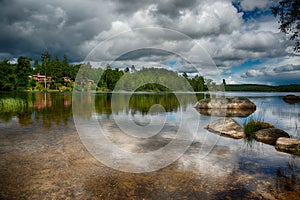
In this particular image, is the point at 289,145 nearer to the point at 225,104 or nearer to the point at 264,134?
the point at 264,134

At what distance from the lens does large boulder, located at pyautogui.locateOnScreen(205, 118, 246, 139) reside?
9008 mm

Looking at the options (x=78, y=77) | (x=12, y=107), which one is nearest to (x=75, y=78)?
(x=78, y=77)

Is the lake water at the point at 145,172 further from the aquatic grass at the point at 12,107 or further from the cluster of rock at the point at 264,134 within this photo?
the aquatic grass at the point at 12,107

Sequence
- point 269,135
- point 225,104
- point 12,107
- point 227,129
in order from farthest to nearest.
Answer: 1. point 225,104
2. point 12,107
3. point 227,129
4. point 269,135

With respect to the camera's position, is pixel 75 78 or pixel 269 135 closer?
pixel 269 135

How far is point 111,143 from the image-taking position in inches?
288

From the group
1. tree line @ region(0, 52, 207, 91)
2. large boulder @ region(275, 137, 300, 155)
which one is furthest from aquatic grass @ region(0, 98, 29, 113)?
tree line @ region(0, 52, 207, 91)

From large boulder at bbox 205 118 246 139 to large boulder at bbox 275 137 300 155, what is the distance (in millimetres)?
1785

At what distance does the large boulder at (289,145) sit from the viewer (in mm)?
6659

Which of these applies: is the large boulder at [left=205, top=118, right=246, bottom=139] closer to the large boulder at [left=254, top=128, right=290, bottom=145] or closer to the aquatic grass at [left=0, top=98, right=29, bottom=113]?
the large boulder at [left=254, top=128, right=290, bottom=145]

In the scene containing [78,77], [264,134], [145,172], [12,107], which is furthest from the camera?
[78,77]

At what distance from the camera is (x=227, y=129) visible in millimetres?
9422

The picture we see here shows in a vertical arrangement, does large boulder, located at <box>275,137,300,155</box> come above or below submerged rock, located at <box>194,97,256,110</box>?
below

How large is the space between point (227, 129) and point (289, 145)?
281 cm
